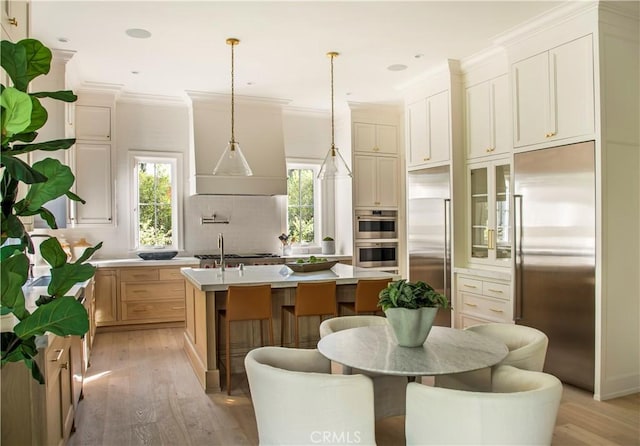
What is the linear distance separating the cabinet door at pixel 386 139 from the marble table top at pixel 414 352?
4.59 metres

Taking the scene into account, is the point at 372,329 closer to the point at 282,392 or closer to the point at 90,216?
the point at 282,392

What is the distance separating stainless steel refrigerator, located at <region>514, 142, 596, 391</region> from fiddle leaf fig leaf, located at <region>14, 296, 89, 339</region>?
351 cm

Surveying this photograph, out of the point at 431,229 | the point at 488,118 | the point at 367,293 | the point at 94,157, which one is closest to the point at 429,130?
the point at 488,118

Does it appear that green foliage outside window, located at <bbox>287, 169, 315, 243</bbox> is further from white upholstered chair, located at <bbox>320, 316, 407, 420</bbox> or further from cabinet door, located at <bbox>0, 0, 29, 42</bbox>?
cabinet door, located at <bbox>0, 0, 29, 42</bbox>

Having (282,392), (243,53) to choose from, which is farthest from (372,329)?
(243,53)

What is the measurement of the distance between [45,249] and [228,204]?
5.29 meters

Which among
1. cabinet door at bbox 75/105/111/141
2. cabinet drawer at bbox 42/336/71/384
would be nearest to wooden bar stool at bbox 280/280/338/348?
cabinet drawer at bbox 42/336/71/384

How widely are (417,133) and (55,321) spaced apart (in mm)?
4978

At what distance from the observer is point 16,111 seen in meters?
1.25

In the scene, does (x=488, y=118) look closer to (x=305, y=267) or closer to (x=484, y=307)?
(x=484, y=307)

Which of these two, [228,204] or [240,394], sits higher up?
[228,204]

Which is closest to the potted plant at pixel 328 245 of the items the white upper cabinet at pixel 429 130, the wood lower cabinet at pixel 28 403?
the white upper cabinet at pixel 429 130

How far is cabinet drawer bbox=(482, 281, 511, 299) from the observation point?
14.6 ft

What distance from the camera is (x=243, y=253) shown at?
6.85 meters
